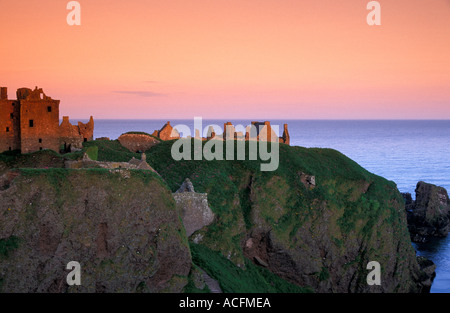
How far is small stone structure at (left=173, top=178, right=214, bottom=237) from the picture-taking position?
40.4 m

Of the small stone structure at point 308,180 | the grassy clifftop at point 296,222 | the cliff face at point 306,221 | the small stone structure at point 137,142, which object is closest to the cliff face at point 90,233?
the grassy clifftop at point 296,222

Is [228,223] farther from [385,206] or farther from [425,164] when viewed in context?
[425,164]

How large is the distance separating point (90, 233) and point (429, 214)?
7550 centimetres

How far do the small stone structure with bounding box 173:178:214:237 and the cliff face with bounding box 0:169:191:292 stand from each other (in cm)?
684

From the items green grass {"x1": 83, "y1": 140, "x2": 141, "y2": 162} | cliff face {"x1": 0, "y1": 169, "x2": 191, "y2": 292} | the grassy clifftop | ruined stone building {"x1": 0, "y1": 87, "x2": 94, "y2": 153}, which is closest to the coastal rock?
the grassy clifftop

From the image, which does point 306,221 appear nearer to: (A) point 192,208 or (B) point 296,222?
(B) point 296,222

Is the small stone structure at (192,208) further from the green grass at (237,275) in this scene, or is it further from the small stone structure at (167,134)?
the small stone structure at (167,134)

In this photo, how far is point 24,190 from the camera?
2986cm

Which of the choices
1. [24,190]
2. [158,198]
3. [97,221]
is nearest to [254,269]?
[158,198]

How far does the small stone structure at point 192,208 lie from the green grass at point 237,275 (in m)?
1.93

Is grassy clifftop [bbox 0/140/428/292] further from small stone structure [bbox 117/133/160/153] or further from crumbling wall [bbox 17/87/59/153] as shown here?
Result: small stone structure [bbox 117/133/160/153]

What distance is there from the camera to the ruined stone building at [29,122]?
5281cm
